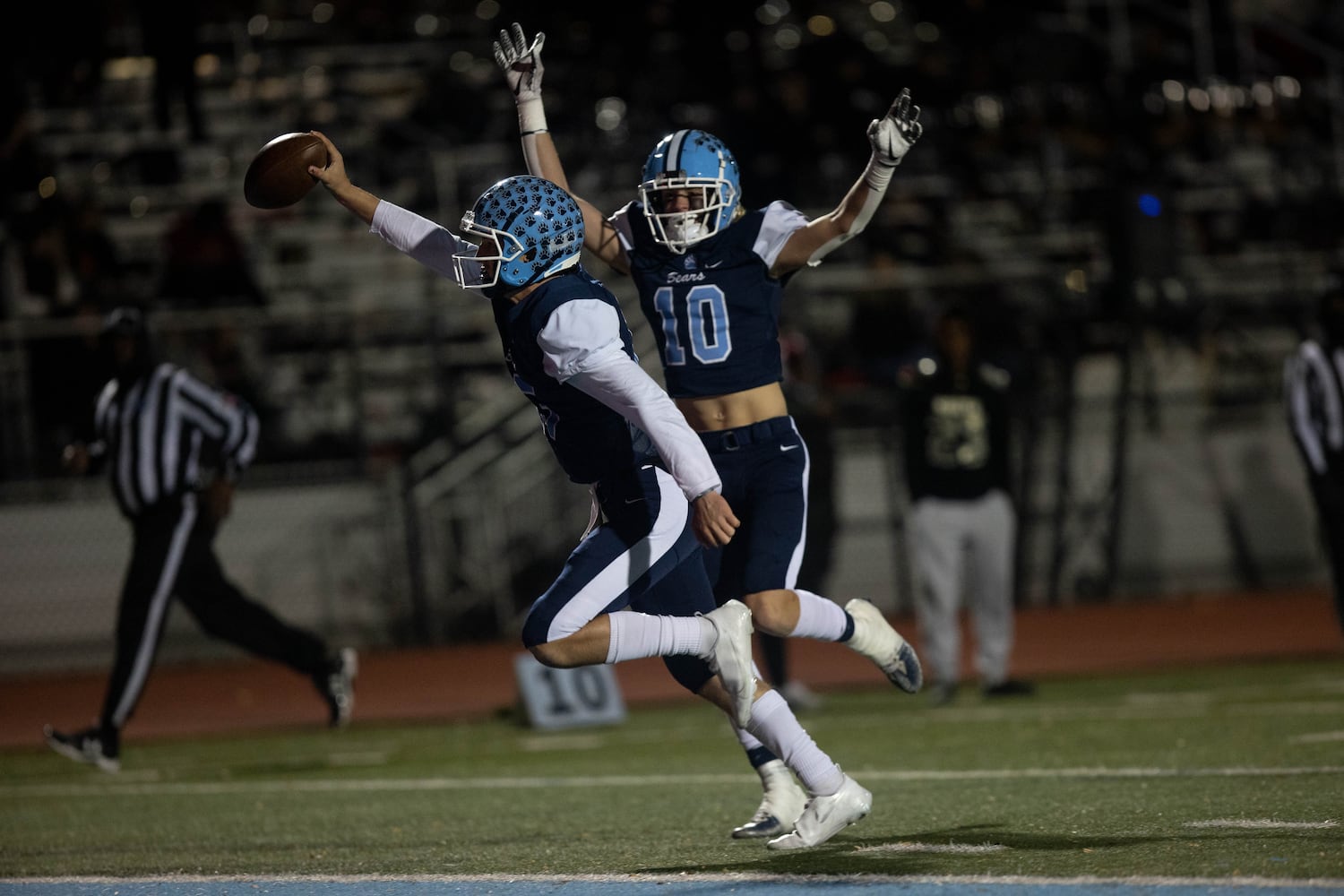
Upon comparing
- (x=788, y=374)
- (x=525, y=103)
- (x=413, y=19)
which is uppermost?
(x=413, y=19)

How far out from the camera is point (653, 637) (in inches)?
176

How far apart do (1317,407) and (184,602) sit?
5.35 m

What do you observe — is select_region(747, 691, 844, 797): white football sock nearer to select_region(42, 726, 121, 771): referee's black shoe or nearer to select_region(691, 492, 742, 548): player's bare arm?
select_region(691, 492, 742, 548): player's bare arm

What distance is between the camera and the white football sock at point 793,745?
455 cm

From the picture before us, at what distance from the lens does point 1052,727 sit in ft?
24.3

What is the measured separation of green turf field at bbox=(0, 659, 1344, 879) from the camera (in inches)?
176

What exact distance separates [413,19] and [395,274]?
3.03 metres

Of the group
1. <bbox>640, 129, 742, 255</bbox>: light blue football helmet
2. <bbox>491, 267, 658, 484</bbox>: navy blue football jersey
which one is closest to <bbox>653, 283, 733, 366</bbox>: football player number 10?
<bbox>640, 129, 742, 255</bbox>: light blue football helmet

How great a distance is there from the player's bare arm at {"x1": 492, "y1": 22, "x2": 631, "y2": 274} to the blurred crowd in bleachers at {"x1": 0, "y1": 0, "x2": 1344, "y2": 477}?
7.18 metres

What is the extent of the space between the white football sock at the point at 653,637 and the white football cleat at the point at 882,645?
2.15ft

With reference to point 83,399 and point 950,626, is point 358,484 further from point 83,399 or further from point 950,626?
point 950,626

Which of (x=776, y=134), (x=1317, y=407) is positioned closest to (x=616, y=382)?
(x=1317, y=407)

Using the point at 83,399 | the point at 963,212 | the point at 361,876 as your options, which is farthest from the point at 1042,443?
the point at 361,876

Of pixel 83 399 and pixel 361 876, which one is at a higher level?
Answer: pixel 83 399
